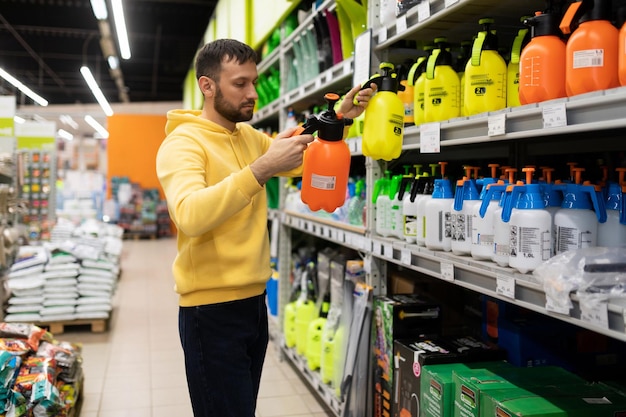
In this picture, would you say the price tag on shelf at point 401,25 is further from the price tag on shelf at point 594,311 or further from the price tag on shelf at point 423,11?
the price tag on shelf at point 594,311

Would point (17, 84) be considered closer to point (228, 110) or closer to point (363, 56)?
point (363, 56)

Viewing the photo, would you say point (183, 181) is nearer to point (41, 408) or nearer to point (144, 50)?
point (41, 408)

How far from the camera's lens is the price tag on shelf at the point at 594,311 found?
140cm

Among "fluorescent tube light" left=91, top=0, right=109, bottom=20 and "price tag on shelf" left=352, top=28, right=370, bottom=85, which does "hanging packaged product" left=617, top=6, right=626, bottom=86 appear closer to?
"price tag on shelf" left=352, top=28, right=370, bottom=85

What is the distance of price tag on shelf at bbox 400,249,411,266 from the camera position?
98.4 inches

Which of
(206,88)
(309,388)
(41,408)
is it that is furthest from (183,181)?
(309,388)

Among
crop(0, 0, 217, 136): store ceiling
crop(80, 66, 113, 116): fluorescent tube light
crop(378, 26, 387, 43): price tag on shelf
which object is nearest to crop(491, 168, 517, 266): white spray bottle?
crop(378, 26, 387, 43): price tag on shelf

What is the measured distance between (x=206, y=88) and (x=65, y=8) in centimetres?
1186

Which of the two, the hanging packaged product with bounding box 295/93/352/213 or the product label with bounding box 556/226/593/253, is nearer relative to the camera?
the product label with bounding box 556/226/593/253

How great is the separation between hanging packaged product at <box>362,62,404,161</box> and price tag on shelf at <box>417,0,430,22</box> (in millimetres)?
261

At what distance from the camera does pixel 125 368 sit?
185 inches

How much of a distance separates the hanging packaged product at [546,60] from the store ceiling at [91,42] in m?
8.11

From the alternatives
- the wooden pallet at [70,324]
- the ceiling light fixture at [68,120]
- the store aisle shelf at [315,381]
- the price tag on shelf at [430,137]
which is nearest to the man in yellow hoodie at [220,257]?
the price tag on shelf at [430,137]

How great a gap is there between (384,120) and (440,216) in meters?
0.43
